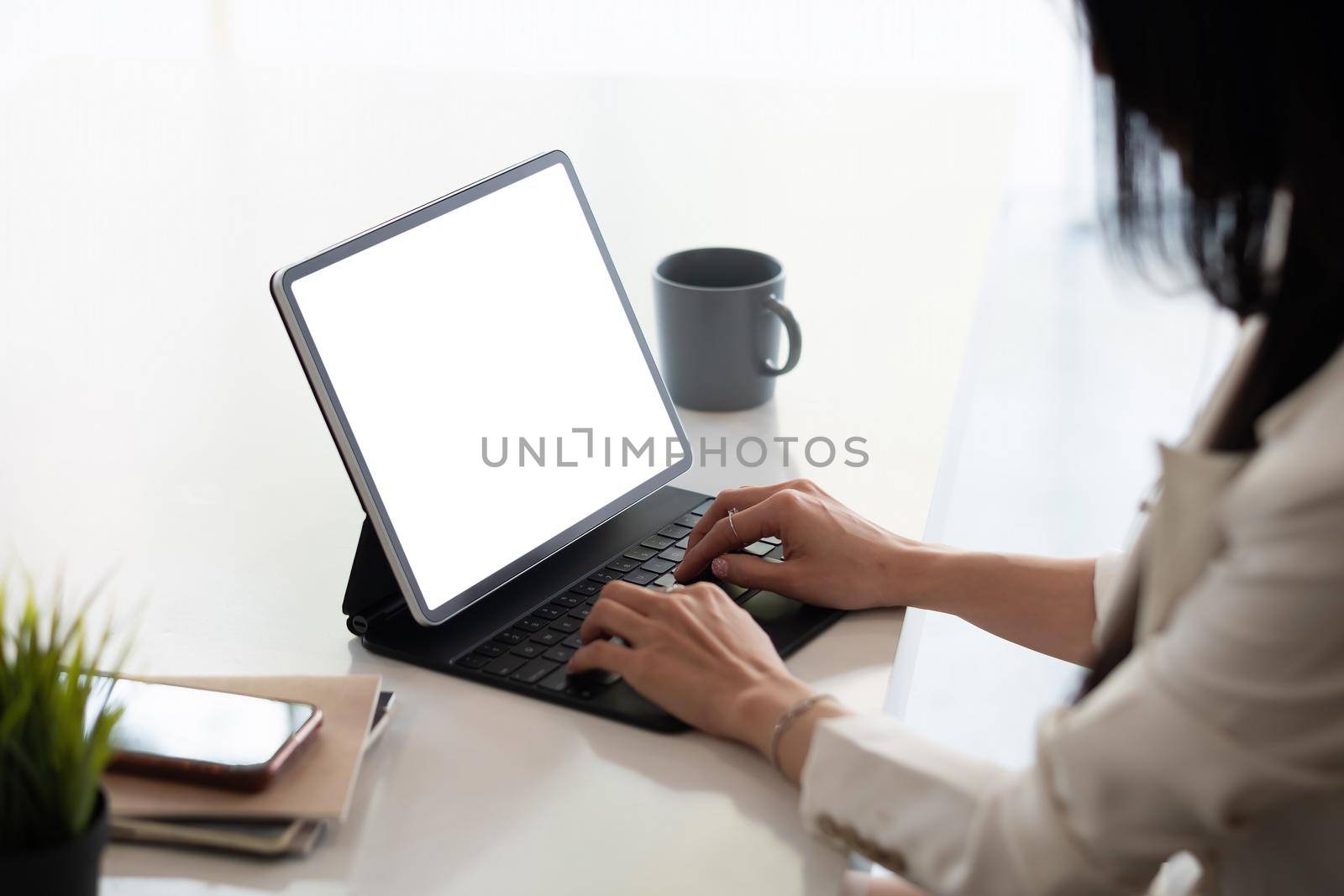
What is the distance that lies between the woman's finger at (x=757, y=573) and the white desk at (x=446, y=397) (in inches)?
2.3

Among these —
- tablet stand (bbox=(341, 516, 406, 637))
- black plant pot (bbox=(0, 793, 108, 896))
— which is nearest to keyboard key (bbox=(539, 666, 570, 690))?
tablet stand (bbox=(341, 516, 406, 637))

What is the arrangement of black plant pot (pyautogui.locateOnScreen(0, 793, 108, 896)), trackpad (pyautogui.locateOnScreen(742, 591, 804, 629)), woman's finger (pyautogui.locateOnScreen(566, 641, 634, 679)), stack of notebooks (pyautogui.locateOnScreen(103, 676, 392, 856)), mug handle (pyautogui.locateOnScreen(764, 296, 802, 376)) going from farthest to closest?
mug handle (pyautogui.locateOnScreen(764, 296, 802, 376)), trackpad (pyautogui.locateOnScreen(742, 591, 804, 629)), woman's finger (pyautogui.locateOnScreen(566, 641, 634, 679)), stack of notebooks (pyautogui.locateOnScreen(103, 676, 392, 856)), black plant pot (pyautogui.locateOnScreen(0, 793, 108, 896))

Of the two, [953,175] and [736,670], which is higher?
[953,175]

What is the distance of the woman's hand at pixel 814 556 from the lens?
93cm

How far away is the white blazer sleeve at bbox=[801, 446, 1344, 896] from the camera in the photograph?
0.56 metres

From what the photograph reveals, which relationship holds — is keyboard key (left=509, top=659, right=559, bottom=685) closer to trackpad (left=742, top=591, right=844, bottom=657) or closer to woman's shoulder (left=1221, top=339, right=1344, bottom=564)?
trackpad (left=742, top=591, right=844, bottom=657)

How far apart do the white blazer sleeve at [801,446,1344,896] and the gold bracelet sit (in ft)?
0.17

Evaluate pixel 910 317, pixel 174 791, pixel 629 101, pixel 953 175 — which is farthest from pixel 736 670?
pixel 629 101

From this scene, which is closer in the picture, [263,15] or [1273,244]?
[1273,244]

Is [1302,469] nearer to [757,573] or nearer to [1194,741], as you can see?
[1194,741]

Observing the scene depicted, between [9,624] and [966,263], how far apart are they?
107 cm

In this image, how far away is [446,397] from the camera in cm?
93

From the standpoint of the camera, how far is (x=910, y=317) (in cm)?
141

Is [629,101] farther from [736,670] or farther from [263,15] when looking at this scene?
[263,15]
